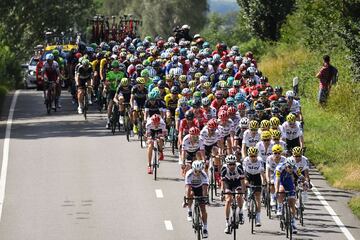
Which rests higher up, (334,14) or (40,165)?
(334,14)

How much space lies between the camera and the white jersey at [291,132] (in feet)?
98.1

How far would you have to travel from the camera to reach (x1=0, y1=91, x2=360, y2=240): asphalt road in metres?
26.6

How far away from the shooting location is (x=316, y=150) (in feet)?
116

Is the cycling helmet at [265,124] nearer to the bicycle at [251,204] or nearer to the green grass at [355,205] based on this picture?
the bicycle at [251,204]

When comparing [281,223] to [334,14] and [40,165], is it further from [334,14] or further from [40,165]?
[334,14]

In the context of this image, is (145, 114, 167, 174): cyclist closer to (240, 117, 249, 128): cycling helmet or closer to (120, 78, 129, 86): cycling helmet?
(240, 117, 249, 128): cycling helmet

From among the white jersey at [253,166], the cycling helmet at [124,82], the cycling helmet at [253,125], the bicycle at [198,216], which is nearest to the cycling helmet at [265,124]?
the cycling helmet at [253,125]

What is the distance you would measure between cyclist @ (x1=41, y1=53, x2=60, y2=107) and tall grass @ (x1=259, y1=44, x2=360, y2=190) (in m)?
7.90

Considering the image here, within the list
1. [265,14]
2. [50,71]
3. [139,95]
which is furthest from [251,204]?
[265,14]

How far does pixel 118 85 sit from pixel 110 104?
59 centimetres

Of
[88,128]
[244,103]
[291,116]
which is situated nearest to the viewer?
[291,116]

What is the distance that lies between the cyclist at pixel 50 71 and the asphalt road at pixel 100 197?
2311 millimetres


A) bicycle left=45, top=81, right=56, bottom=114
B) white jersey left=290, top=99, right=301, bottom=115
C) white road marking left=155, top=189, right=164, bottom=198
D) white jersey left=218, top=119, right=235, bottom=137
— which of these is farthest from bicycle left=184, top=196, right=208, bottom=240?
bicycle left=45, top=81, right=56, bottom=114

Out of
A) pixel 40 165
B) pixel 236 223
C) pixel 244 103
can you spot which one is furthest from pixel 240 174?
pixel 40 165
